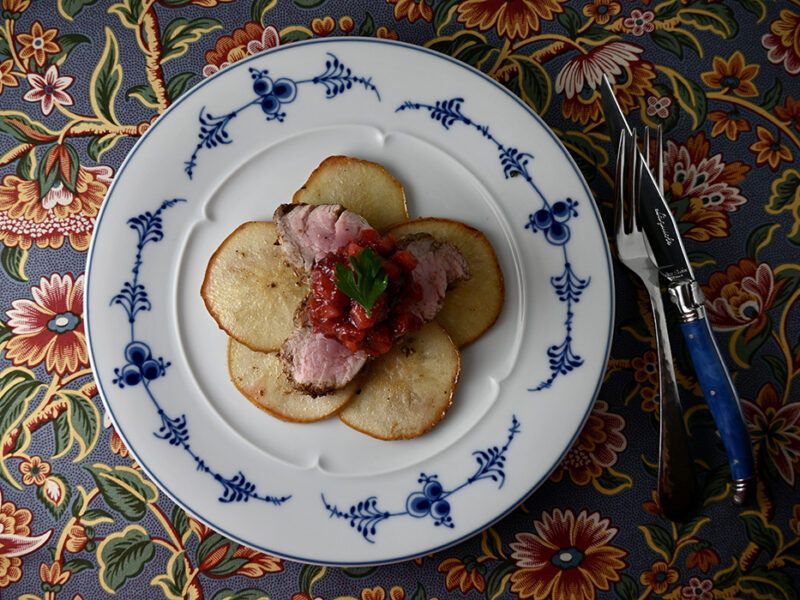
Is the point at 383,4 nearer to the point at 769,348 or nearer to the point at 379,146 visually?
the point at 379,146

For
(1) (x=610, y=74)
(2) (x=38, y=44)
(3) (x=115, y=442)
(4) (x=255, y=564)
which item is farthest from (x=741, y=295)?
(2) (x=38, y=44)

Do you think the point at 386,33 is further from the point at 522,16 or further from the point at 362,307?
the point at 362,307

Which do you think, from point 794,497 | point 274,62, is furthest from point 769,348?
point 274,62

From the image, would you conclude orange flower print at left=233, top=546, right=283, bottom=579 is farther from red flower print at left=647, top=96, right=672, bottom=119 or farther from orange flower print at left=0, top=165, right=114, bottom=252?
red flower print at left=647, top=96, right=672, bottom=119

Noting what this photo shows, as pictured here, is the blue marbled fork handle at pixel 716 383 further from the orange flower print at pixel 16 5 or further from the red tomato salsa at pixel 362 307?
the orange flower print at pixel 16 5

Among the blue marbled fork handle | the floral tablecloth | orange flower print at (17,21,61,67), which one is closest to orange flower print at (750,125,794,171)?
the floral tablecloth

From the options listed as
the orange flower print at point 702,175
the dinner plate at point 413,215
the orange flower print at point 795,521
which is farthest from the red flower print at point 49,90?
the orange flower print at point 795,521

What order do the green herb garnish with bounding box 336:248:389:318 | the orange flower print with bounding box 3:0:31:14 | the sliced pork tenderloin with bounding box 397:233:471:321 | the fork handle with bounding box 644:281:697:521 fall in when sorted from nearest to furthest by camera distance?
the green herb garnish with bounding box 336:248:389:318
the sliced pork tenderloin with bounding box 397:233:471:321
the fork handle with bounding box 644:281:697:521
the orange flower print with bounding box 3:0:31:14
